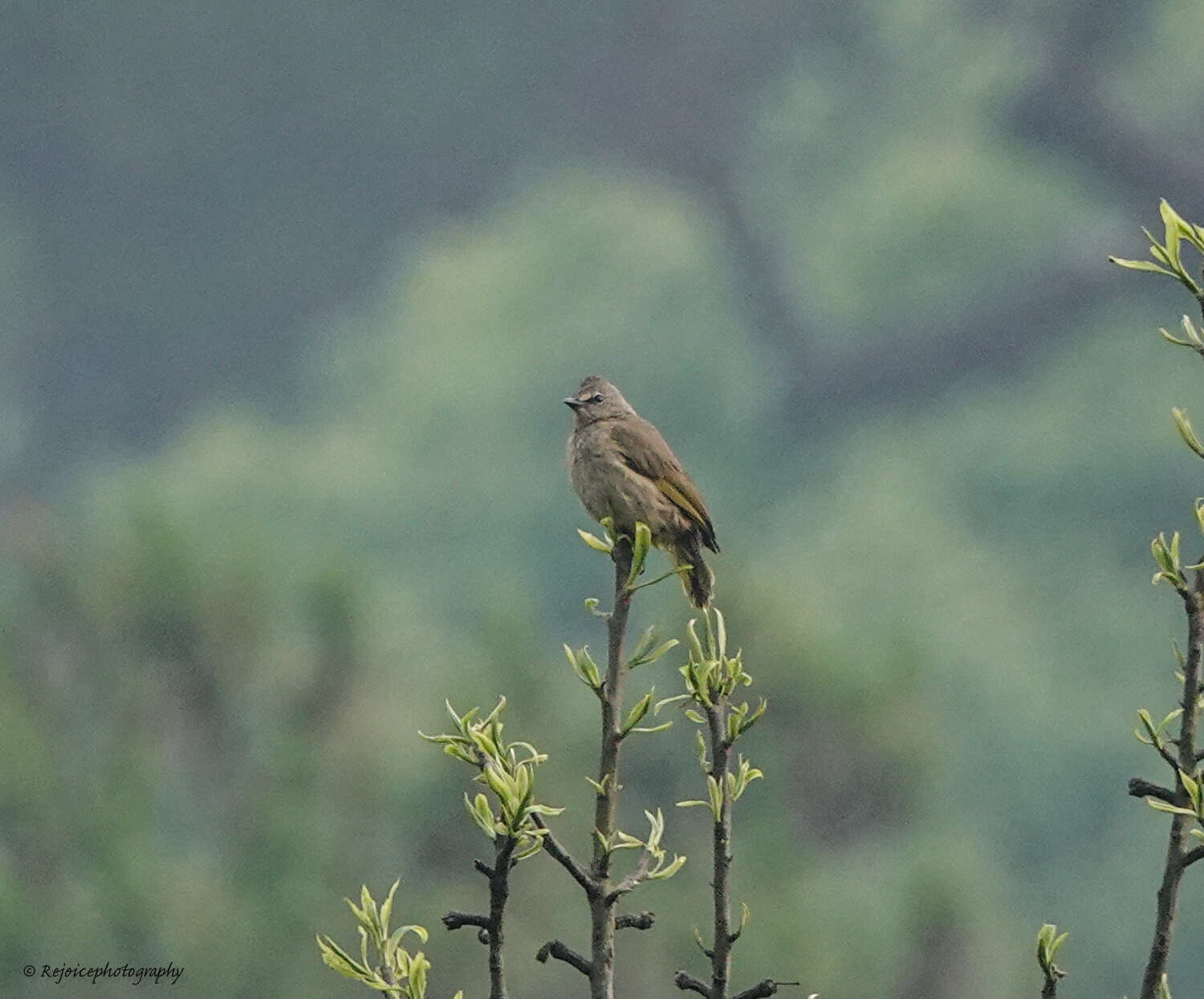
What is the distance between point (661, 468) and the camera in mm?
5816

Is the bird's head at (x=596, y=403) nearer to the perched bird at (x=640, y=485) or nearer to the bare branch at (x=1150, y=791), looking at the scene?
the perched bird at (x=640, y=485)

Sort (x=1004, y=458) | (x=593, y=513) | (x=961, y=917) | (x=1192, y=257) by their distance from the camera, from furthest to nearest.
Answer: (x=1004, y=458), (x=961, y=917), (x=593, y=513), (x=1192, y=257)

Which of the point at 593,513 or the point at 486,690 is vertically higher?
the point at 486,690

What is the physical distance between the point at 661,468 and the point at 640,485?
0.25m

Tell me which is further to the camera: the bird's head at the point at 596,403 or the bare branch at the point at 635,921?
the bird's head at the point at 596,403

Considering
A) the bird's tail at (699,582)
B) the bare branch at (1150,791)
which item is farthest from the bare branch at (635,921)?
the bird's tail at (699,582)

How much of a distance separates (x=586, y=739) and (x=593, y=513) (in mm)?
19254

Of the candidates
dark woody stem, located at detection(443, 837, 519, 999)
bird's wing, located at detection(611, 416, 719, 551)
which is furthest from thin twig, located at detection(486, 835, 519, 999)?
bird's wing, located at detection(611, 416, 719, 551)

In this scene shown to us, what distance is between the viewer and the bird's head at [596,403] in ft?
20.5

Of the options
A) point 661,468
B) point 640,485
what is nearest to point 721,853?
point 640,485

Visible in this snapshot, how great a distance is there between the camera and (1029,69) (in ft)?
131

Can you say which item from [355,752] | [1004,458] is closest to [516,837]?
[355,752]

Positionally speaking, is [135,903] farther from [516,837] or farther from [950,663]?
[516,837]

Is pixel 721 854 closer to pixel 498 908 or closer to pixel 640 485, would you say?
pixel 498 908
